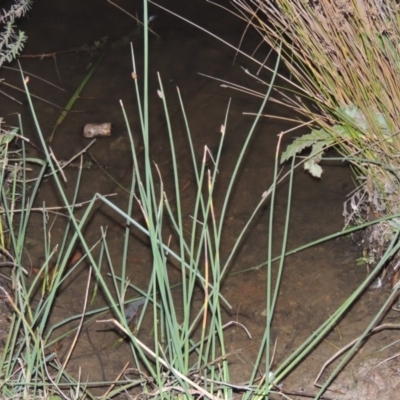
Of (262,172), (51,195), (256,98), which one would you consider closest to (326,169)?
Answer: (262,172)

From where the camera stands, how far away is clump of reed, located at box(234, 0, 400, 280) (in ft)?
7.45

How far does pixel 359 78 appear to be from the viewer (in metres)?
2.38

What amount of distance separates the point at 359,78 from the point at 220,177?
878mm

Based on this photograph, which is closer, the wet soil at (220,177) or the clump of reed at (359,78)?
the clump of reed at (359,78)

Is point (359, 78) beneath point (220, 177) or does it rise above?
above

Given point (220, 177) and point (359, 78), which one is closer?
point (359, 78)

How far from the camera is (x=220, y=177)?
3117 millimetres

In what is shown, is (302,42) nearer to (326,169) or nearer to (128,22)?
(326,169)

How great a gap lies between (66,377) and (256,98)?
1.70 m

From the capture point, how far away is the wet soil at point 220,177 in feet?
7.95

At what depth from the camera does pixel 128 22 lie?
160 inches

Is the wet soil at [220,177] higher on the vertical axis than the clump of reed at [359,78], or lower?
lower

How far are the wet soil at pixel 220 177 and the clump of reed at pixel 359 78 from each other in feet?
1.03

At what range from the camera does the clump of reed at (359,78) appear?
2.27 meters
